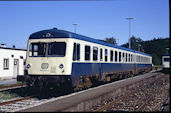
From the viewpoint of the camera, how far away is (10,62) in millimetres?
26469

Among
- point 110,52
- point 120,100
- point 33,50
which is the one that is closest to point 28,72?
point 33,50

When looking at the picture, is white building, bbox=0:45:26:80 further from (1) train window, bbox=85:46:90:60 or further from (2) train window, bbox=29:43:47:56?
(1) train window, bbox=85:46:90:60

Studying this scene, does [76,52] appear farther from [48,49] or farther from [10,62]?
[10,62]

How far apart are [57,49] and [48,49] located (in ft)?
1.61

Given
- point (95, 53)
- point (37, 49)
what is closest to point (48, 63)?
point (37, 49)

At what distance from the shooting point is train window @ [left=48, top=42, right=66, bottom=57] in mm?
12016

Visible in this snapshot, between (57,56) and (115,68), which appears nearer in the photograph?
(57,56)

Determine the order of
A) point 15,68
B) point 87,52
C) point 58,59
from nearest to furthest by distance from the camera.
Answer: point 58,59
point 87,52
point 15,68

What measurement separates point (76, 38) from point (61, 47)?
0.97m

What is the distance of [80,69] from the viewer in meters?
12.9

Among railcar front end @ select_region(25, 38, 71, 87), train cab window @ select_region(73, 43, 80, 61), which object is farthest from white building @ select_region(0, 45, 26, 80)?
train cab window @ select_region(73, 43, 80, 61)

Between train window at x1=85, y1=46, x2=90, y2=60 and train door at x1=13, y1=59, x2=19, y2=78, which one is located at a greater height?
train window at x1=85, y1=46, x2=90, y2=60

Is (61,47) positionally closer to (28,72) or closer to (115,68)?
(28,72)

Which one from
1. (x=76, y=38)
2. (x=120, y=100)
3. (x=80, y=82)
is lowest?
Result: (x=120, y=100)
